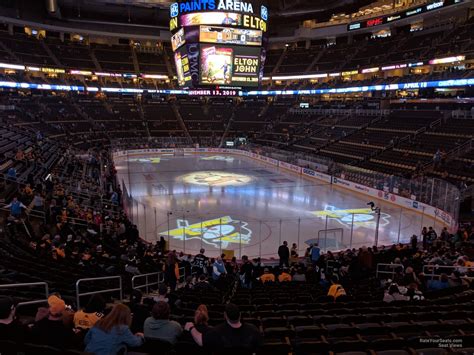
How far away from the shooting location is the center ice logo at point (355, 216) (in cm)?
2122

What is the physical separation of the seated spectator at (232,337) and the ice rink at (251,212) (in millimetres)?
12009

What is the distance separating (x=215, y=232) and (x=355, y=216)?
9.13 metres

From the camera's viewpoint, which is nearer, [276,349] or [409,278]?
[276,349]

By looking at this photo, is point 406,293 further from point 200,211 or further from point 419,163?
point 419,163

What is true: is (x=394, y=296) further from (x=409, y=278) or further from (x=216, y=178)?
(x=216, y=178)

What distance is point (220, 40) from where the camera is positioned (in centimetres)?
2997

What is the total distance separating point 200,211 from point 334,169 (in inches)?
592

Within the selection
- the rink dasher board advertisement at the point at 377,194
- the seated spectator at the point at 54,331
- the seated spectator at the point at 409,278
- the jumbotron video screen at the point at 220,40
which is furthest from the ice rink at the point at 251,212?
the seated spectator at the point at 54,331

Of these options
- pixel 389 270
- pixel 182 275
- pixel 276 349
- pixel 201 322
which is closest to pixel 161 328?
pixel 201 322

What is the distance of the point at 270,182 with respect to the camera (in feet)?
109

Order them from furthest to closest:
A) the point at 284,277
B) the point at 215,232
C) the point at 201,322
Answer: the point at 215,232 < the point at 284,277 < the point at 201,322

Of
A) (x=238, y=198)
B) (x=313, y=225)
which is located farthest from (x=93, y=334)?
(x=238, y=198)

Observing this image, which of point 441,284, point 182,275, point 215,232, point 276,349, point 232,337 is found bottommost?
point 215,232

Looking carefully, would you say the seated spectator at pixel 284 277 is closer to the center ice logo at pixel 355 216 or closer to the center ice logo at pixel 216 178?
the center ice logo at pixel 355 216
